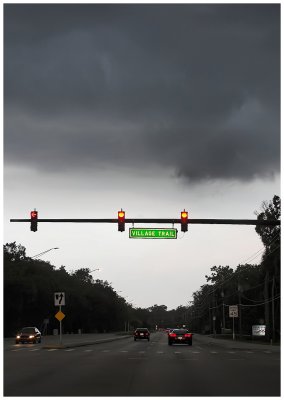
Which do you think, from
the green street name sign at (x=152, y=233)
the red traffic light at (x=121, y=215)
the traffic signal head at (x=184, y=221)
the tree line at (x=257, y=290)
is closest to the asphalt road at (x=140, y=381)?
the traffic signal head at (x=184, y=221)

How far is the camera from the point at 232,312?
6225 cm

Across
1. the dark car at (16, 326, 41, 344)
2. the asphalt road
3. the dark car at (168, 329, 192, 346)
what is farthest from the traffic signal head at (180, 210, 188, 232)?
the dark car at (16, 326, 41, 344)

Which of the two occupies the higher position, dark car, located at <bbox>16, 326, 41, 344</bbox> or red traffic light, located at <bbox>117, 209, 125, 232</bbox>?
red traffic light, located at <bbox>117, 209, 125, 232</bbox>

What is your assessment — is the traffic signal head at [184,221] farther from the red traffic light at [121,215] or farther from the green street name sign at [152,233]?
the red traffic light at [121,215]

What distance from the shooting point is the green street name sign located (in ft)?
101

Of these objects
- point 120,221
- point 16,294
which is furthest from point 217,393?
point 16,294

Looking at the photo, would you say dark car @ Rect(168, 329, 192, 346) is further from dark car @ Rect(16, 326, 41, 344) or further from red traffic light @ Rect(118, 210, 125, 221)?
red traffic light @ Rect(118, 210, 125, 221)

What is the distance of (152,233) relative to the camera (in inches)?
1233

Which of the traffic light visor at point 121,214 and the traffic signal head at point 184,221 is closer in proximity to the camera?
the traffic signal head at point 184,221

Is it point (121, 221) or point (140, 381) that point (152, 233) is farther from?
point (140, 381)

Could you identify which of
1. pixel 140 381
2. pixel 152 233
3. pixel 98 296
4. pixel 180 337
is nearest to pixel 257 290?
pixel 98 296

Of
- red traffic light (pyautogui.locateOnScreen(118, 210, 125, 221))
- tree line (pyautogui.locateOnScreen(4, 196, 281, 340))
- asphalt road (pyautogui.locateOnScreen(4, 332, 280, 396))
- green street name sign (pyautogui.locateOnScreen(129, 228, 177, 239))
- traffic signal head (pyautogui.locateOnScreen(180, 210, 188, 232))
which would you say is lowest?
tree line (pyautogui.locateOnScreen(4, 196, 281, 340))

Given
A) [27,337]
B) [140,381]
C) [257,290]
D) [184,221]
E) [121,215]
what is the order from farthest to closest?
[257,290] < [27,337] < [121,215] < [184,221] < [140,381]

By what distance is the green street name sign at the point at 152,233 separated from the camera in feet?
101
